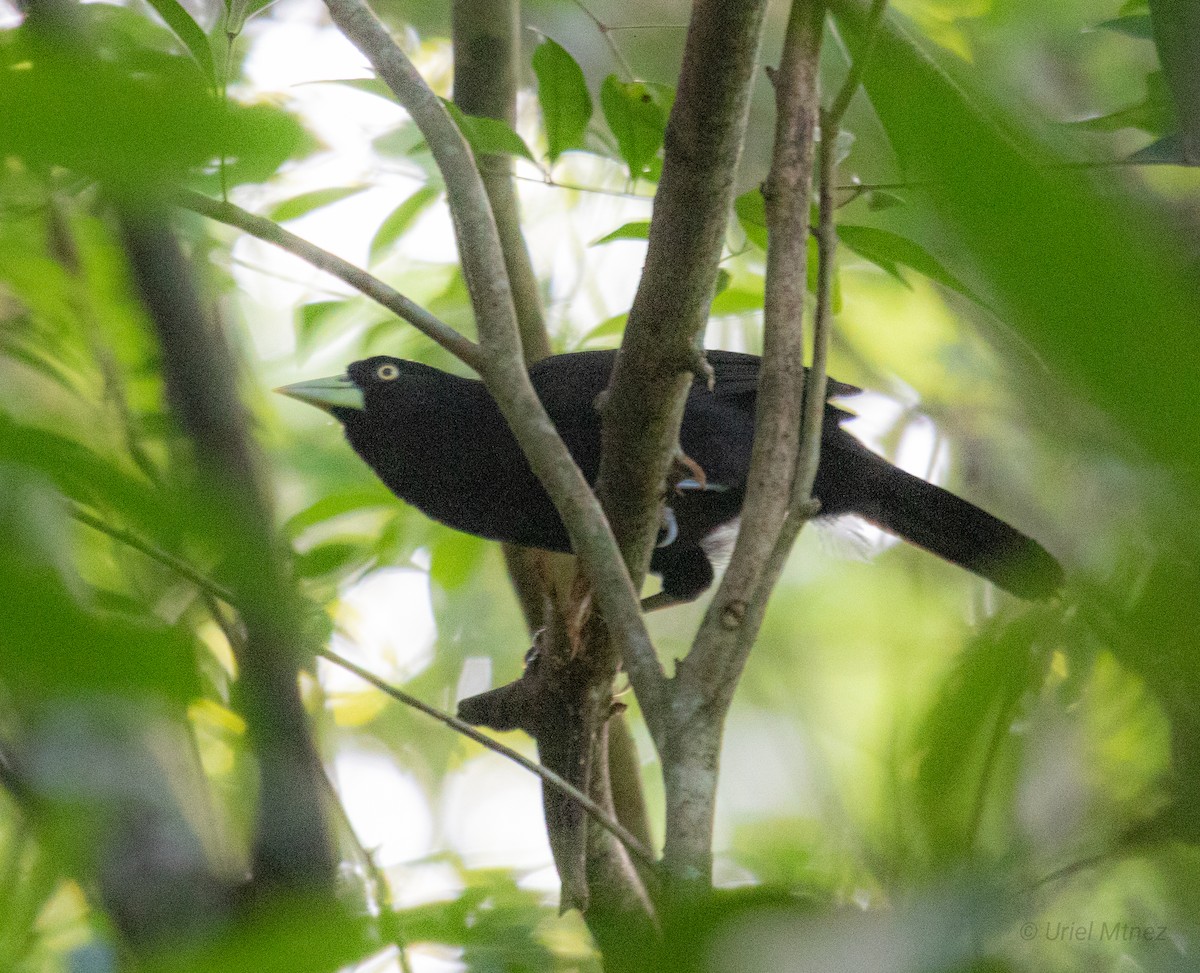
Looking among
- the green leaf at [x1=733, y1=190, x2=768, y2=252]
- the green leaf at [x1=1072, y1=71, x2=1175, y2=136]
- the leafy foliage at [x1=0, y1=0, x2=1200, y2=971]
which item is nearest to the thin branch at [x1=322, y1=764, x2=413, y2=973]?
the leafy foliage at [x1=0, y1=0, x2=1200, y2=971]

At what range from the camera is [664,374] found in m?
2.12

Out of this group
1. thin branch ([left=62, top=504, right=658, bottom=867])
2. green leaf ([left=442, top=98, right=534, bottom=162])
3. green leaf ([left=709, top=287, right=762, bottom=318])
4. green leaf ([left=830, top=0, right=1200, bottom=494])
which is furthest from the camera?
green leaf ([left=709, top=287, right=762, bottom=318])

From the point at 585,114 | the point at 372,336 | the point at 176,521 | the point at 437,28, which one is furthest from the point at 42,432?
the point at 437,28

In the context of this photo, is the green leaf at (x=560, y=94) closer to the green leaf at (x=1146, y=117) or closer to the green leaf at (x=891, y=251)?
the green leaf at (x=891, y=251)

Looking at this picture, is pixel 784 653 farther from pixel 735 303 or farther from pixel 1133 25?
pixel 1133 25

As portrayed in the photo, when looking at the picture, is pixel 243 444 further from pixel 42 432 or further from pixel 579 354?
pixel 579 354

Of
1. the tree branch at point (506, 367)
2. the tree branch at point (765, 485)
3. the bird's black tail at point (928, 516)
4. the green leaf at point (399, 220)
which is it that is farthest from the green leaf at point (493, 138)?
the bird's black tail at point (928, 516)

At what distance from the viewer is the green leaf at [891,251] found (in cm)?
195

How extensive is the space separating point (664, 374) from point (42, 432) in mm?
1567

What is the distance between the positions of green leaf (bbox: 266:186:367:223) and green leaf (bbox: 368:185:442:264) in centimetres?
17

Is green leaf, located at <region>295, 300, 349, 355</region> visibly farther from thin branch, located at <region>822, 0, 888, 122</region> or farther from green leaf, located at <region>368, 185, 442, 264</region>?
thin branch, located at <region>822, 0, 888, 122</region>

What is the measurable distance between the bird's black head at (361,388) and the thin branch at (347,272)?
2031 mm

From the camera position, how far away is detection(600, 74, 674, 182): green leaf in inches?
94.0

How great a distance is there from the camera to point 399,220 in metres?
3.40
